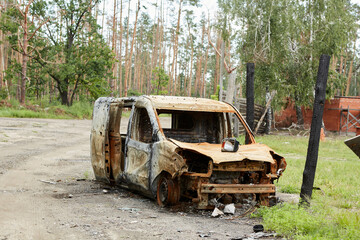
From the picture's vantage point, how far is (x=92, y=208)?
705 cm

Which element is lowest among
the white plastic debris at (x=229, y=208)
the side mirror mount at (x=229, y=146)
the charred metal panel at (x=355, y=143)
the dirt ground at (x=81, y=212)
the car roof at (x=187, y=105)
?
the dirt ground at (x=81, y=212)

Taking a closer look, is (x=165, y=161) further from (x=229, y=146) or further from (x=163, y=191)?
(x=229, y=146)

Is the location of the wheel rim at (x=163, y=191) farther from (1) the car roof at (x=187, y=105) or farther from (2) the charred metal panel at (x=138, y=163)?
→ (1) the car roof at (x=187, y=105)

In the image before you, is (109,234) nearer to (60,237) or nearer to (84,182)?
(60,237)

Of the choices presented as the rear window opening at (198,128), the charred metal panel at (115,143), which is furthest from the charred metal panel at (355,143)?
the charred metal panel at (115,143)

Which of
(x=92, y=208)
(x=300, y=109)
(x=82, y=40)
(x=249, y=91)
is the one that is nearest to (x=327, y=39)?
(x=300, y=109)

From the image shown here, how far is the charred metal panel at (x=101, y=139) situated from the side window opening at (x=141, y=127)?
951 millimetres

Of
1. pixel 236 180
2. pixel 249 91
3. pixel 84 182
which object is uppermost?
pixel 249 91

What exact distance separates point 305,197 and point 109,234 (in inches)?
130

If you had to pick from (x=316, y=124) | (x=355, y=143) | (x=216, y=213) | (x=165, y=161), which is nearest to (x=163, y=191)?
(x=165, y=161)

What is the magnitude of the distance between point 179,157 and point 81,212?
1700mm

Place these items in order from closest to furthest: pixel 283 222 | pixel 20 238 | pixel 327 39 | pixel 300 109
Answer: pixel 20 238 < pixel 283 222 < pixel 327 39 < pixel 300 109

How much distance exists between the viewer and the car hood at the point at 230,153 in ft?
21.7

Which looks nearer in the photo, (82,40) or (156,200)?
(156,200)
